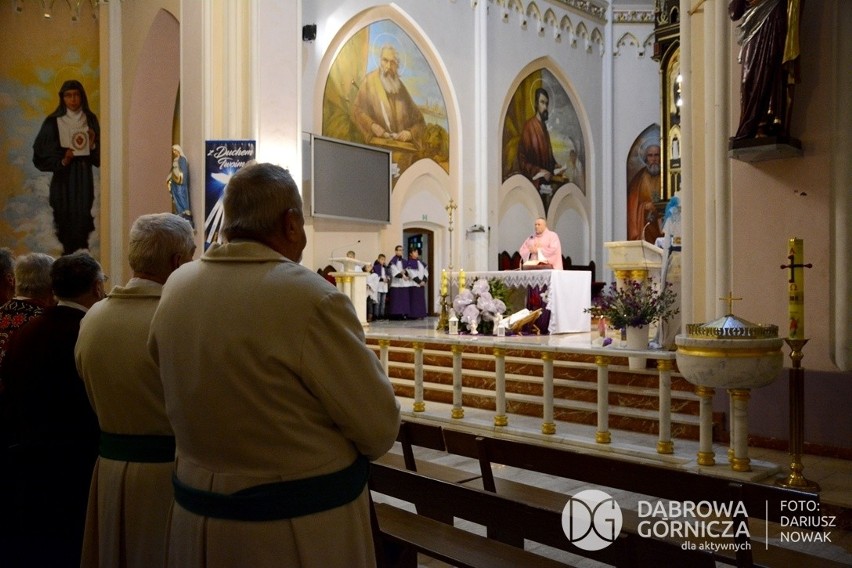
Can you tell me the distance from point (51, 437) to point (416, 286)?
11.8m

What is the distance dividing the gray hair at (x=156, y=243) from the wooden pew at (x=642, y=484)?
1.55 metres

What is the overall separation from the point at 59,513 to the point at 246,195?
1.72 m

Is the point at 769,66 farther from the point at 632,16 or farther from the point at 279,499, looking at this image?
the point at 632,16

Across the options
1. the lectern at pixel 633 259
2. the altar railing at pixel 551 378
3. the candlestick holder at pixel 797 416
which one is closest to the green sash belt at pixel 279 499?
the candlestick holder at pixel 797 416

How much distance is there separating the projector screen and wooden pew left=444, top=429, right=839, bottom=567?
9925 millimetres

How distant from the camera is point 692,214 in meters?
6.52

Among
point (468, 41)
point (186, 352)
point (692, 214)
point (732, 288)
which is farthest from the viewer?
point (468, 41)

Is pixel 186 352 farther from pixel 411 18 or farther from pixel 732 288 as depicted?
pixel 411 18

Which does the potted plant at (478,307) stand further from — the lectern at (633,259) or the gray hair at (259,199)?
the gray hair at (259,199)

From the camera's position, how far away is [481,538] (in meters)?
2.72

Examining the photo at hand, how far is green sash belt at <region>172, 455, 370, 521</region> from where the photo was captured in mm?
1653

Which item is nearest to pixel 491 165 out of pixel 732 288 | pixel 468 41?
pixel 468 41

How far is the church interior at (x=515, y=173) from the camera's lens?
17.0ft

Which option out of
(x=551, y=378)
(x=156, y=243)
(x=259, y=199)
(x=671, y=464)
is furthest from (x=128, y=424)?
(x=551, y=378)
